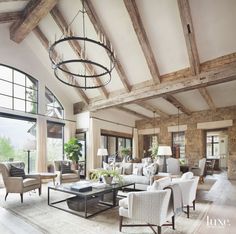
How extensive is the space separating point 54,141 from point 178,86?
529 centimetres

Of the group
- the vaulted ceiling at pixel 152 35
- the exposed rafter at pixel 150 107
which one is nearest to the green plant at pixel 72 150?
the vaulted ceiling at pixel 152 35

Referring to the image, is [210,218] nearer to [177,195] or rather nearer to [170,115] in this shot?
[177,195]

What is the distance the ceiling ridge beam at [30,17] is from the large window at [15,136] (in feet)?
8.52

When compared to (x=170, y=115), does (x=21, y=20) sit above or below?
above

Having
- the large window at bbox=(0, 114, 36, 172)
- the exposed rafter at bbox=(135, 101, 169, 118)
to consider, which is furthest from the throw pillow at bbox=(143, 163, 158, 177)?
the large window at bbox=(0, 114, 36, 172)

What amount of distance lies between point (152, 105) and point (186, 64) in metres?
3.78

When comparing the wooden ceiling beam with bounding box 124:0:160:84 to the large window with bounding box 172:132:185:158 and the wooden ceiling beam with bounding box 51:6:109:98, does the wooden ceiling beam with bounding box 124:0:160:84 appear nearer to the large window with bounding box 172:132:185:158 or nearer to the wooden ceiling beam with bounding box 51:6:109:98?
the wooden ceiling beam with bounding box 51:6:109:98

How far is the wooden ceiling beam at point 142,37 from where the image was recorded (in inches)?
188

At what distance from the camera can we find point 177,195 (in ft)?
11.3

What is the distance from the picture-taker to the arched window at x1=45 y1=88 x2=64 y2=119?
8336mm

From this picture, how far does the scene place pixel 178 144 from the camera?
11320 millimetres

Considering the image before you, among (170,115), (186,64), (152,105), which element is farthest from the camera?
(170,115)

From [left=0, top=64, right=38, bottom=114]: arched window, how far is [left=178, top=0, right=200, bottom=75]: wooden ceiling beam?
18.0ft

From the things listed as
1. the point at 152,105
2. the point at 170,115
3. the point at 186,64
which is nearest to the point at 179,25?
the point at 186,64
